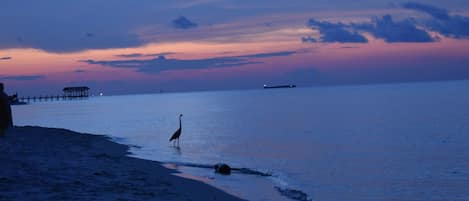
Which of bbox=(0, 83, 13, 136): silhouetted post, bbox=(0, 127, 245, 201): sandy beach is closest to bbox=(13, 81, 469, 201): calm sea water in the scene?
bbox=(0, 127, 245, 201): sandy beach

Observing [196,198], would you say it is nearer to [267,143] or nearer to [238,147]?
[238,147]

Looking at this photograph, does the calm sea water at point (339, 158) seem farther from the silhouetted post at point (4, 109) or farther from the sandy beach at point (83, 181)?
the silhouetted post at point (4, 109)

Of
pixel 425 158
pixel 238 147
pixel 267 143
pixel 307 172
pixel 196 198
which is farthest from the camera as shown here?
pixel 267 143

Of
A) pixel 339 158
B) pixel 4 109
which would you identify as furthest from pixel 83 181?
pixel 339 158

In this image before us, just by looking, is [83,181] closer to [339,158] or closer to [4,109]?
[4,109]

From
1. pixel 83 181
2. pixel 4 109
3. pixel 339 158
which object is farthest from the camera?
pixel 339 158

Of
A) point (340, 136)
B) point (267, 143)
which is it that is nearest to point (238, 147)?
point (267, 143)

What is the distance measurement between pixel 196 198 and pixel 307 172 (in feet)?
28.0

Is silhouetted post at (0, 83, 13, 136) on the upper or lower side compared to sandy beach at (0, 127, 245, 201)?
upper

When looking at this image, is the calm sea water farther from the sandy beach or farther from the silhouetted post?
the silhouetted post

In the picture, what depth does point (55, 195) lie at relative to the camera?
444 inches

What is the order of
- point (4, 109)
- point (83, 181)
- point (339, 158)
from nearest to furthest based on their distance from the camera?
point (83, 181), point (4, 109), point (339, 158)

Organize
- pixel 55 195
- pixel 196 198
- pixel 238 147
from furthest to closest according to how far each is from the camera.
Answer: pixel 238 147 < pixel 196 198 < pixel 55 195

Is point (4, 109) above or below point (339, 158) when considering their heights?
above
